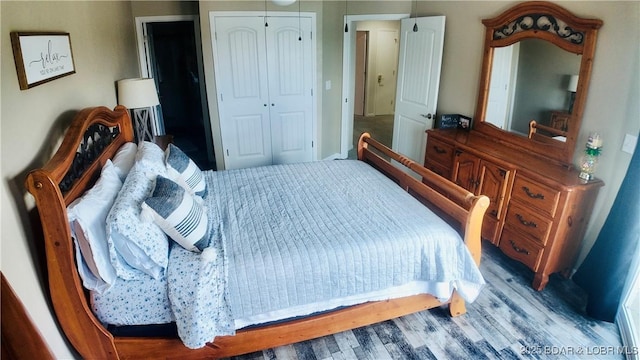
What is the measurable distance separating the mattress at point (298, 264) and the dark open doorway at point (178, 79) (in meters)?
4.48

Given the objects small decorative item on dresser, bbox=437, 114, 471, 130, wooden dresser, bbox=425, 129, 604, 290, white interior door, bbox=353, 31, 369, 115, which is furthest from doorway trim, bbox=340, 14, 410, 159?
white interior door, bbox=353, 31, 369, 115

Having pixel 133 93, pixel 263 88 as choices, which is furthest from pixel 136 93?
pixel 263 88

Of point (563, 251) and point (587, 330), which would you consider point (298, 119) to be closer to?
point (563, 251)

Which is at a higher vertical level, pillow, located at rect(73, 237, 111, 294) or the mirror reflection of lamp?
the mirror reflection of lamp

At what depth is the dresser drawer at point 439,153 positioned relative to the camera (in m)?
3.45

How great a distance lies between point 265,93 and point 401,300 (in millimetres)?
3154

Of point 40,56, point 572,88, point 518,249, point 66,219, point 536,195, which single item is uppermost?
point 40,56

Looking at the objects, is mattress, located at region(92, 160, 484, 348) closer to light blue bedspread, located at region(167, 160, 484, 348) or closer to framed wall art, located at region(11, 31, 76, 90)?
light blue bedspread, located at region(167, 160, 484, 348)

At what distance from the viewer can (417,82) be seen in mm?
4164

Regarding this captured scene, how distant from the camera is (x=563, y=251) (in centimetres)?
259

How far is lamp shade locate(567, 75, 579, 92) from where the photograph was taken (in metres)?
2.63

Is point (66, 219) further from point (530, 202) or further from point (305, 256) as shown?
point (530, 202)

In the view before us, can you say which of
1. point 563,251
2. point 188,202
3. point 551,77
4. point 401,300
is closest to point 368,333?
point 401,300

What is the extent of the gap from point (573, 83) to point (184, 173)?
9.14 ft
